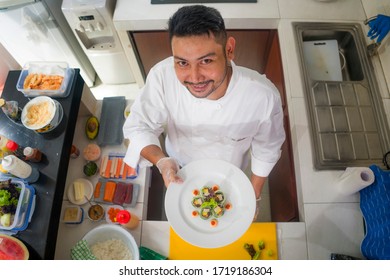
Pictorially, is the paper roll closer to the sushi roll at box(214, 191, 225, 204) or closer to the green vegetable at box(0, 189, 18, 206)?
the sushi roll at box(214, 191, 225, 204)

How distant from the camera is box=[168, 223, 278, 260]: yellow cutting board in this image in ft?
3.67

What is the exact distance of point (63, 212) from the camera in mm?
1239

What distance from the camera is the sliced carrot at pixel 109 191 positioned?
127 cm

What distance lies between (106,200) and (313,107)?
3.44ft

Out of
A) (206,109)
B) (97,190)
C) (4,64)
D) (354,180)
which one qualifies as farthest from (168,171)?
(4,64)

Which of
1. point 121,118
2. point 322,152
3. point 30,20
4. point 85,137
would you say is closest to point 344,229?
point 322,152

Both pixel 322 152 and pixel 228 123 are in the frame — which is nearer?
pixel 228 123

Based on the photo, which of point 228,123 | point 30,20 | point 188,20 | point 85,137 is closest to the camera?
point 188,20

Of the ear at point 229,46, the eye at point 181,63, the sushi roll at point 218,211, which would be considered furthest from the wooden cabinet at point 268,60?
the eye at point 181,63

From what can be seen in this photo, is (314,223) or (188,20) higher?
(188,20)

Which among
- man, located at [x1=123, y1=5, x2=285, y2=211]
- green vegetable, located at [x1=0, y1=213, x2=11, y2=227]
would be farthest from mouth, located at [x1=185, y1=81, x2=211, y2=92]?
green vegetable, located at [x1=0, y1=213, x2=11, y2=227]

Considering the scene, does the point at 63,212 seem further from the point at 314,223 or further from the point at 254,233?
the point at 314,223

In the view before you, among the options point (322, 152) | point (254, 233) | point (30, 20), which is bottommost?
point (254, 233)

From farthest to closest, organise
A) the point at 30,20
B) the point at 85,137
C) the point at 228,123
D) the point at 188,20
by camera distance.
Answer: the point at 30,20
the point at 85,137
the point at 228,123
the point at 188,20
